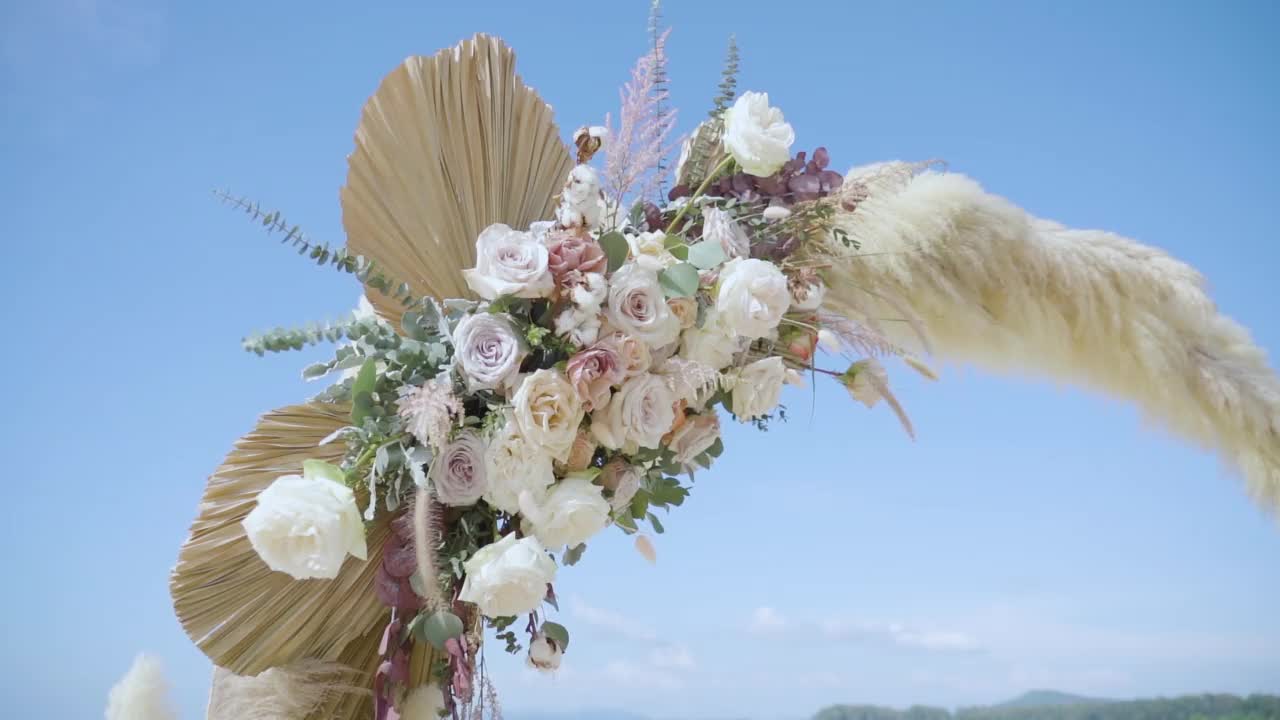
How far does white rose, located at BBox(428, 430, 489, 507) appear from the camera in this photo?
4.45 ft

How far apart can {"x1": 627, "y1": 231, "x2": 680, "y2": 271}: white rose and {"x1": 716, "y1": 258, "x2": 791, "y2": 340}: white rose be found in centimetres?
10

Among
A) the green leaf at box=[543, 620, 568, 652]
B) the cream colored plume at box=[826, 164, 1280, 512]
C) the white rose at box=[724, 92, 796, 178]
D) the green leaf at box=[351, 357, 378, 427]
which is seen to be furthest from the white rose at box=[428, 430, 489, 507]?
the cream colored plume at box=[826, 164, 1280, 512]

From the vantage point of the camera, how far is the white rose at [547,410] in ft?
4.39

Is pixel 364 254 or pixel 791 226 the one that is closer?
pixel 364 254

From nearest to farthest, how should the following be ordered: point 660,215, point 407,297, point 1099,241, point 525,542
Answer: point 525,542
point 407,297
point 660,215
point 1099,241

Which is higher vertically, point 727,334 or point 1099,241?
point 1099,241

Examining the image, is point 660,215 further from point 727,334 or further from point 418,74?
point 418,74

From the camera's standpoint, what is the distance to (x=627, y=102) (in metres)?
1.61

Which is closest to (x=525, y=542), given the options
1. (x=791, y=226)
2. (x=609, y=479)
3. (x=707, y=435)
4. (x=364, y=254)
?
(x=609, y=479)

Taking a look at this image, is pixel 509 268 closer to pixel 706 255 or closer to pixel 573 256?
pixel 573 256

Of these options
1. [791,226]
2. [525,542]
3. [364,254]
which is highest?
[791,226]

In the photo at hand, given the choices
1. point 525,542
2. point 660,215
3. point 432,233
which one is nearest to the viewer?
point 525,542

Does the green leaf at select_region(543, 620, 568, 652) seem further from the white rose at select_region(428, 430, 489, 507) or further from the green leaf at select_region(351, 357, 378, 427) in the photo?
the green leaf at select_region(351, 357, 378, 427)

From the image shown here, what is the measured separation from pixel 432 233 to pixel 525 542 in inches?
20.5
